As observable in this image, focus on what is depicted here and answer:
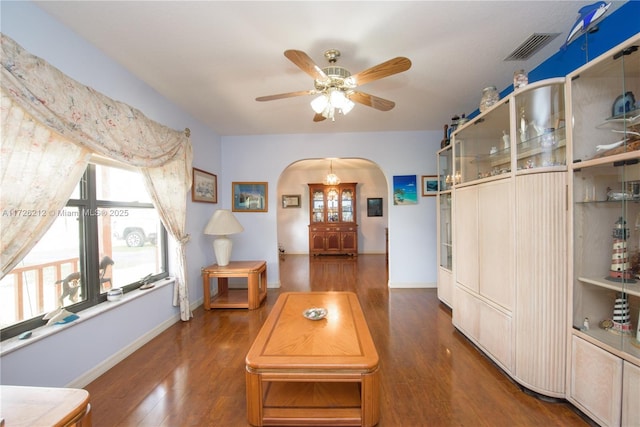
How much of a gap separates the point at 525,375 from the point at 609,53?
2.05m

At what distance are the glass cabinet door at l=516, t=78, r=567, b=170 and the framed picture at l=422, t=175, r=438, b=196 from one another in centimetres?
227


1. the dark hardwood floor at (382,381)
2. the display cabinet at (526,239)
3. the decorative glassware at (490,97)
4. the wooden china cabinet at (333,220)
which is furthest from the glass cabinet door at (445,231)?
the wooden china cabinet at (333,220)

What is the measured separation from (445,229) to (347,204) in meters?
3.94

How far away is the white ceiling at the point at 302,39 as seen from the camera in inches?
63.5

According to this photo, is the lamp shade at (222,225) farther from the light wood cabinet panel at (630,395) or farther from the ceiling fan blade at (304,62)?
the light wood cabinet panel at (630,395)

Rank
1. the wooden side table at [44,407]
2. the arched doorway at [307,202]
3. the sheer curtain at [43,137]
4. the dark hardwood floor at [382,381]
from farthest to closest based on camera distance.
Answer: the arched doorway at [307,202] < the dark hardwood floor at [382,381] < the sheer curtain at [43,137] < the wooden side table at [44,407]

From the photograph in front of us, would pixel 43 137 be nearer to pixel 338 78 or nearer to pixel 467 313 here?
pixel 338 78

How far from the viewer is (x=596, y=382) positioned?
1.46 m

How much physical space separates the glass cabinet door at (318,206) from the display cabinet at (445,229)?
411cm

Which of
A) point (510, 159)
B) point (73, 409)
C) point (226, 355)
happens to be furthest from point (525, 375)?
point (73, 409)

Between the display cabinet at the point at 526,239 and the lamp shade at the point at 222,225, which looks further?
the lamp shade at the point at 222,225

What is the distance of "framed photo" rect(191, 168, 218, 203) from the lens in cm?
338

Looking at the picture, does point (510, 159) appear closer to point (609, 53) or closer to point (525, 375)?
point (609, 53)

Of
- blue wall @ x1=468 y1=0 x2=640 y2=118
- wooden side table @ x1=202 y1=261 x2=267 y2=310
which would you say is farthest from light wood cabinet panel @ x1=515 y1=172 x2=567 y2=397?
wooden side table @ x1=202 y1=261 x2=267 y2=310
